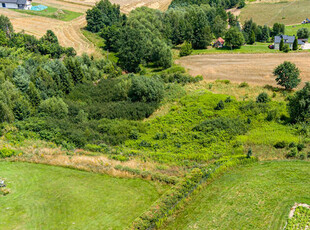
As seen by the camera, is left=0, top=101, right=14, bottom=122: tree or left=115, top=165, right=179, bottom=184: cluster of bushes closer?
left=115, top=165, right=179, bottom=184: cluster of bushes

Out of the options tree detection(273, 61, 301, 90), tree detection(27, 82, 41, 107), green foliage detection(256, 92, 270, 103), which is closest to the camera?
green foliage detection(256, 92, 270, 103)

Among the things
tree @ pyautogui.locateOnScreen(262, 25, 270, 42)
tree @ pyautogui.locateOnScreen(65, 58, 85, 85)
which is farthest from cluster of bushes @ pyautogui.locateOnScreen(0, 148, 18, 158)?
tree @ pyautogui.locateOnScreen(262, 25, 270, 42)

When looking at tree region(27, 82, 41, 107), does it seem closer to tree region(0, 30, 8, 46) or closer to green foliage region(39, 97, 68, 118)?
green foliage region(39, 97, 68, 118)

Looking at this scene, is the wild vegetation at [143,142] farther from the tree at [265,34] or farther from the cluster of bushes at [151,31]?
the tree at [265,34]

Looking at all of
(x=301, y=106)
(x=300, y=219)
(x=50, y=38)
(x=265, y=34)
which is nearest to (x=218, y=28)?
(x=265, y=34)

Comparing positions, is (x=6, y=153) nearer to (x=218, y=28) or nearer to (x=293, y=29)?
(x=218, y=28)

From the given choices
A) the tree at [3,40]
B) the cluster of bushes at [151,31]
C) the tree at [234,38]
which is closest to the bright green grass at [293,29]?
the cluster of bushes at [151,31]
